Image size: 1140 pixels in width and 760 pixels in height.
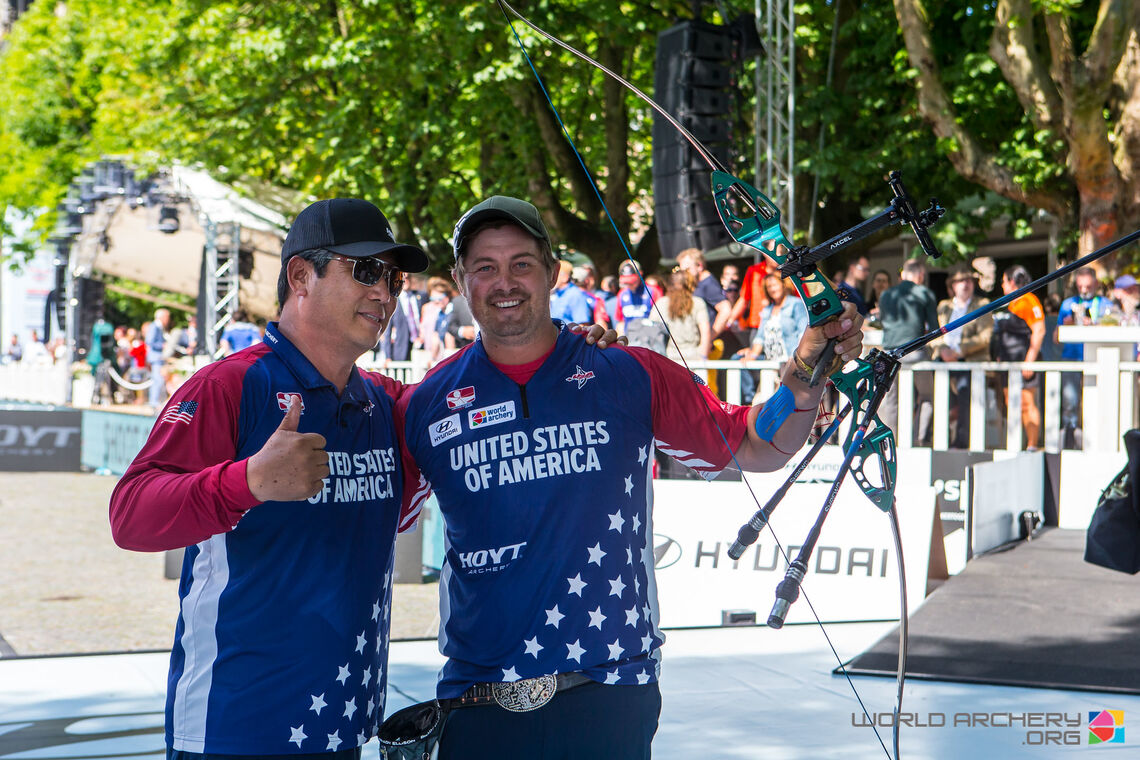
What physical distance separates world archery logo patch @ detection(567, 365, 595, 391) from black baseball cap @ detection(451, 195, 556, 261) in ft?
1.06

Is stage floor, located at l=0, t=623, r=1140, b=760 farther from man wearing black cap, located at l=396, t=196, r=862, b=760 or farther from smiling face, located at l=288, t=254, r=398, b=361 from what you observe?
smiling face, located at l=288, t=254, r=398, b=361

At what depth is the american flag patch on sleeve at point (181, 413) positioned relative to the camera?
2.33m

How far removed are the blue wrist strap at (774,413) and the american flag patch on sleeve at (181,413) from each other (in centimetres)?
126

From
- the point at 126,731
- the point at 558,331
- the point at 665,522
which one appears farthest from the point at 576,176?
the point at 558,331

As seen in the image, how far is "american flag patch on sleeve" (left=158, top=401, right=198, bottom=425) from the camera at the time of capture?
2.33 meters

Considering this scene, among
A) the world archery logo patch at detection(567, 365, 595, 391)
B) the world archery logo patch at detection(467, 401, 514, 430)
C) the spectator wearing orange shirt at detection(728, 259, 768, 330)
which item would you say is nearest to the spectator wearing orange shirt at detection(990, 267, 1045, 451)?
the spectator wearing orange shirt at detection(728, 259, 768, 330)

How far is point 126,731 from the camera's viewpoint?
462 cm

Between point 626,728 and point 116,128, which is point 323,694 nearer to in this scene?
point 626,728

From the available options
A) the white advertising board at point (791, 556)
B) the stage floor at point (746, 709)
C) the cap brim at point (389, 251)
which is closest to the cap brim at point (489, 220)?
the cap brim at point (389, 251)

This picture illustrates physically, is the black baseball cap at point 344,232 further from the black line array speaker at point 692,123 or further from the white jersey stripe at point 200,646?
the black line array speaker at point 692,123

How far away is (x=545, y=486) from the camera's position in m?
2.62

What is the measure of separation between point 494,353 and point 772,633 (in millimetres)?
4040

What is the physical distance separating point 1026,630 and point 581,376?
403cm

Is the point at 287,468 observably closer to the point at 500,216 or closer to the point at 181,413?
the point at 181,413
